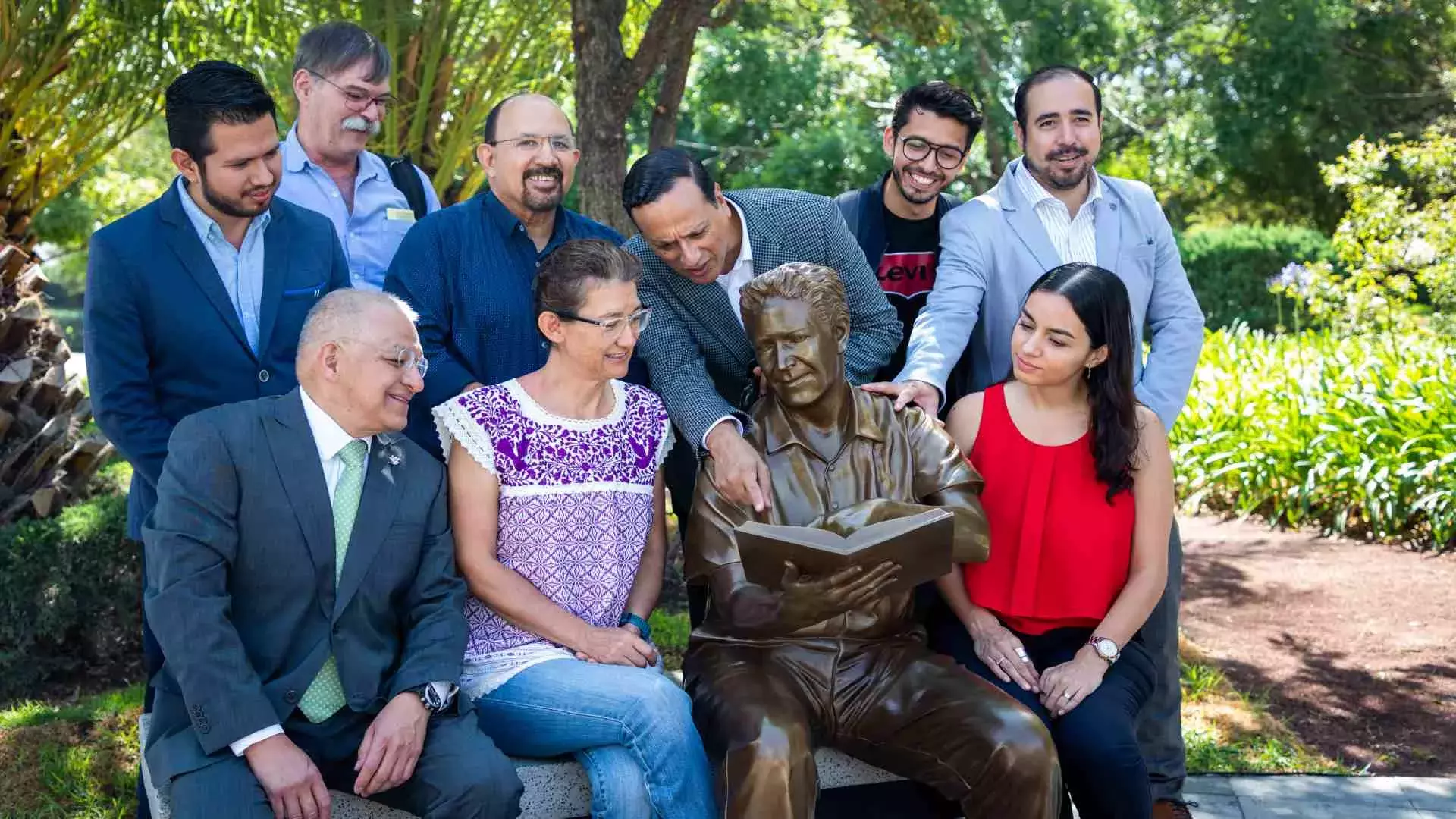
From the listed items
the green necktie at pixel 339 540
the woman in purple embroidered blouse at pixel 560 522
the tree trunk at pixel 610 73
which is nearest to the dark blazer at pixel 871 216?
the woman in purple embroidered blouse at pixel 560 522

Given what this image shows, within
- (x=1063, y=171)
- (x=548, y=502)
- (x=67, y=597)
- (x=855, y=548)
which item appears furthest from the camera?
(x=67, y=597)

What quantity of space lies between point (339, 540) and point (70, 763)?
216 centimetres

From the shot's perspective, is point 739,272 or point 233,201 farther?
point 739,272

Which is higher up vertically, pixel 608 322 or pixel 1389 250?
pixel 608 322

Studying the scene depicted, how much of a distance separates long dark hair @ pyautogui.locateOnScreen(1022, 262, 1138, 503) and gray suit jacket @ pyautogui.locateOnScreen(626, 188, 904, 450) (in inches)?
21.5

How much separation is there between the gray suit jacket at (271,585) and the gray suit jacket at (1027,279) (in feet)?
5.43

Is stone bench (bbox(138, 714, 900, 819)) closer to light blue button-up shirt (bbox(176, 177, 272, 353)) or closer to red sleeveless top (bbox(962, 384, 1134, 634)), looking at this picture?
red sleeveless top (bbox(962, 384, 1134, 634))

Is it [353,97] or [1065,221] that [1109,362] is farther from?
[353,97]

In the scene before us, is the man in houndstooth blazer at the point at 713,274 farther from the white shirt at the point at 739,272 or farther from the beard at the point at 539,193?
the beard at the point at 539,193

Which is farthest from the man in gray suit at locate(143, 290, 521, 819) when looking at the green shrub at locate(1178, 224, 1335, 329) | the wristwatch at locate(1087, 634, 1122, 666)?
the green shrub at locate(1178, 224, 1335, 329)

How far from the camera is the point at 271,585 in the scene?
2996 mm

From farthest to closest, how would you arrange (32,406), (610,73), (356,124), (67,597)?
(32,406), (610,73), (67,597), (356,124)

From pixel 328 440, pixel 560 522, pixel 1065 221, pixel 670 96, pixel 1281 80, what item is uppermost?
pixel 1281 80

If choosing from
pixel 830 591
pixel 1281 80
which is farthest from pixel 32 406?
pixel 1281 80
